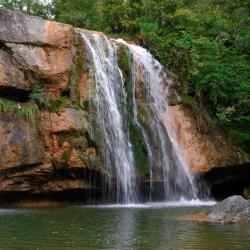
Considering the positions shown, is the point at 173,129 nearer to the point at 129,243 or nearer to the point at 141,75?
the point at 141,75

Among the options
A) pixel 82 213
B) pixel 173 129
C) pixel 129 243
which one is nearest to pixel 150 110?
pixel 173 129

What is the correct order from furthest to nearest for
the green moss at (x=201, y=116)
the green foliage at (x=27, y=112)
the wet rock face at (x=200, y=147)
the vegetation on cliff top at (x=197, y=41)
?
the vegetation on cliff top at (x=197, y=41)
the green moss at (x=201, y=116)
the wet rock face at (x=200, y=147)
the green foliage at (x=27, y=112)

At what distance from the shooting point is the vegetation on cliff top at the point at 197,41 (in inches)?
913

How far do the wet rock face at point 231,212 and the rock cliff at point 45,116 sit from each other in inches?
233

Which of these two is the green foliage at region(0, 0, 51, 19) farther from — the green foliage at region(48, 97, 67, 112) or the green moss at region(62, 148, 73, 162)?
the green moss at region(62, 148, 73, 162)

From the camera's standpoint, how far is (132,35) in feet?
87.8

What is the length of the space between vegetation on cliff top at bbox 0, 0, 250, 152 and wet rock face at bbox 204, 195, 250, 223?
9385 millimetres

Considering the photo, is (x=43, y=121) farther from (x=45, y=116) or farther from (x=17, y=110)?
(x=17, y=110)

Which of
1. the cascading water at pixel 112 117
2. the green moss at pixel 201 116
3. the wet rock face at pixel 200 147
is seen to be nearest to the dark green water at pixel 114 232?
the cascading water at pixel 112 117

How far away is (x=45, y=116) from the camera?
17.9m

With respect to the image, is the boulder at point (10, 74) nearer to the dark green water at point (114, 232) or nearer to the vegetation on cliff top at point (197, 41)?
the dark green water at point (114, 232)

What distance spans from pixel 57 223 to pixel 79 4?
22783mm

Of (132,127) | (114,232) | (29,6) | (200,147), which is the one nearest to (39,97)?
(132,127)

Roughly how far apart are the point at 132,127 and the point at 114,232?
378 inches
